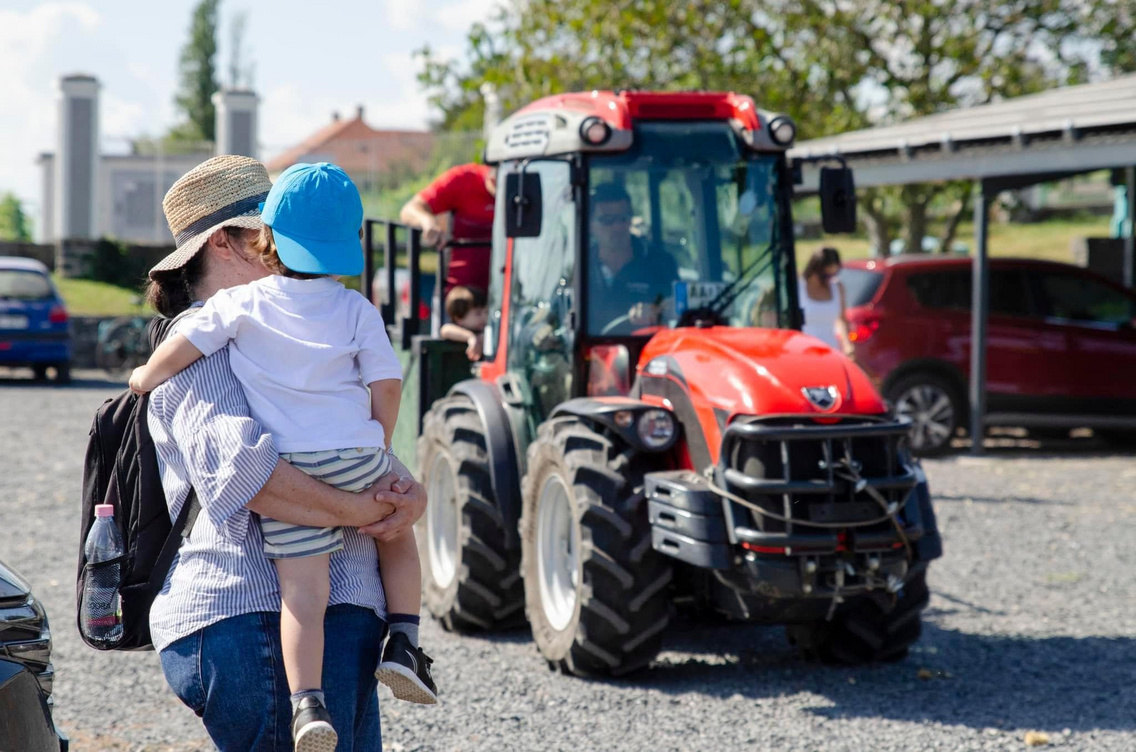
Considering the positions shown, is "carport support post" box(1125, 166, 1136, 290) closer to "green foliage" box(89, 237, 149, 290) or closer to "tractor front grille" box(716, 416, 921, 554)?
"tractor front grille" box(716, 416, 921, 554)

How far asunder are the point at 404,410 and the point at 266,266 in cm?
508

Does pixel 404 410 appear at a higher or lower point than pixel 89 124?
lower

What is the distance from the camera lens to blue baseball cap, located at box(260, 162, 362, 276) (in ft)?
8.35

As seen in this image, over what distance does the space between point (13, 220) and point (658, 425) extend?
29433 millimetres

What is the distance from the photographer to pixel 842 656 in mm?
5832

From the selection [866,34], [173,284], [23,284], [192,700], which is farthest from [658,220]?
[866,34]

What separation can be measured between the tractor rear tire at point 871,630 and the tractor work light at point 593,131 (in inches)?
85.1

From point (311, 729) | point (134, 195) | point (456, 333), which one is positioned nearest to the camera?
point (311, 729)

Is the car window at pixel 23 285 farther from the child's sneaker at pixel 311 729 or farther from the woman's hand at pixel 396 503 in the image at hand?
the child's sneaker at pixel 311 729

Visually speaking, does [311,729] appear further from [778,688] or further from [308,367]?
[778,688]

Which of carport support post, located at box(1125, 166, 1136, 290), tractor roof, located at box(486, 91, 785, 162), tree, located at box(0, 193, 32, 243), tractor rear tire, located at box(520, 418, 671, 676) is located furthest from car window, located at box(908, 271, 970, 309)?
→ tree, located at box(0, 193, 32, 243)

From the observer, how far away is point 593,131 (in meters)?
5.83

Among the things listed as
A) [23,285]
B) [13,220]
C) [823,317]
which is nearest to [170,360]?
[823,317]

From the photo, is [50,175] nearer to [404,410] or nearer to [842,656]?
[404,410]
